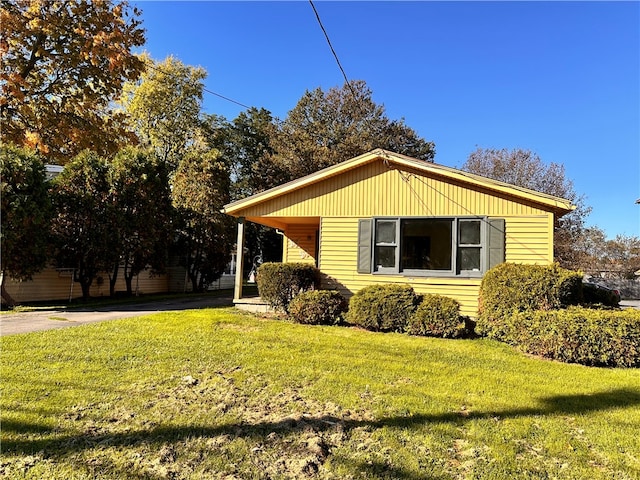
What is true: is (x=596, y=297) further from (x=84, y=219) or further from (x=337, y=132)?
(x=337, y=132)

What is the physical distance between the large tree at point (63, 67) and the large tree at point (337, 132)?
12.8 m

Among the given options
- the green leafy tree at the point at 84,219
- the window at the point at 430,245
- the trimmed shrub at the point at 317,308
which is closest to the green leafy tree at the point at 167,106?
the green leafy tree at the point at 84,219

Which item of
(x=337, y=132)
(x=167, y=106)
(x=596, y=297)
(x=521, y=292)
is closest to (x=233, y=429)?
(x=521, y=292)

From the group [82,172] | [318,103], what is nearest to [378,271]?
[82,172]

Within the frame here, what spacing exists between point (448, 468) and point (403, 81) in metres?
12.3

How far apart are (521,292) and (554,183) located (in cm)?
2108

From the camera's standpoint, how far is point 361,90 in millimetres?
28234

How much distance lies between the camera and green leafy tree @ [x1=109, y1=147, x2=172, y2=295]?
13.7 meters

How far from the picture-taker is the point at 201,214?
17.6m

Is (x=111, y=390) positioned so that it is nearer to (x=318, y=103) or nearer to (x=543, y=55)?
(x=543, y=55)

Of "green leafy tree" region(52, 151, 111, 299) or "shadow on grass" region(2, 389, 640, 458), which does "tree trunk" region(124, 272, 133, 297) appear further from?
"shadow on grass" region(2, 389, 640, 458)

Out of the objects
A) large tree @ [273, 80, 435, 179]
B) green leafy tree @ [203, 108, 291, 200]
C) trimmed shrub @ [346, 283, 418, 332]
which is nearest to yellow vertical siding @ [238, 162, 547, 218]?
trimmed shrub @ [346, 283, 418, 332]

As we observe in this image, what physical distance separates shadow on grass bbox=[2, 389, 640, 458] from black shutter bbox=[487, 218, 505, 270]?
15.6 ft

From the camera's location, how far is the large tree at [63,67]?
35.5 ft
